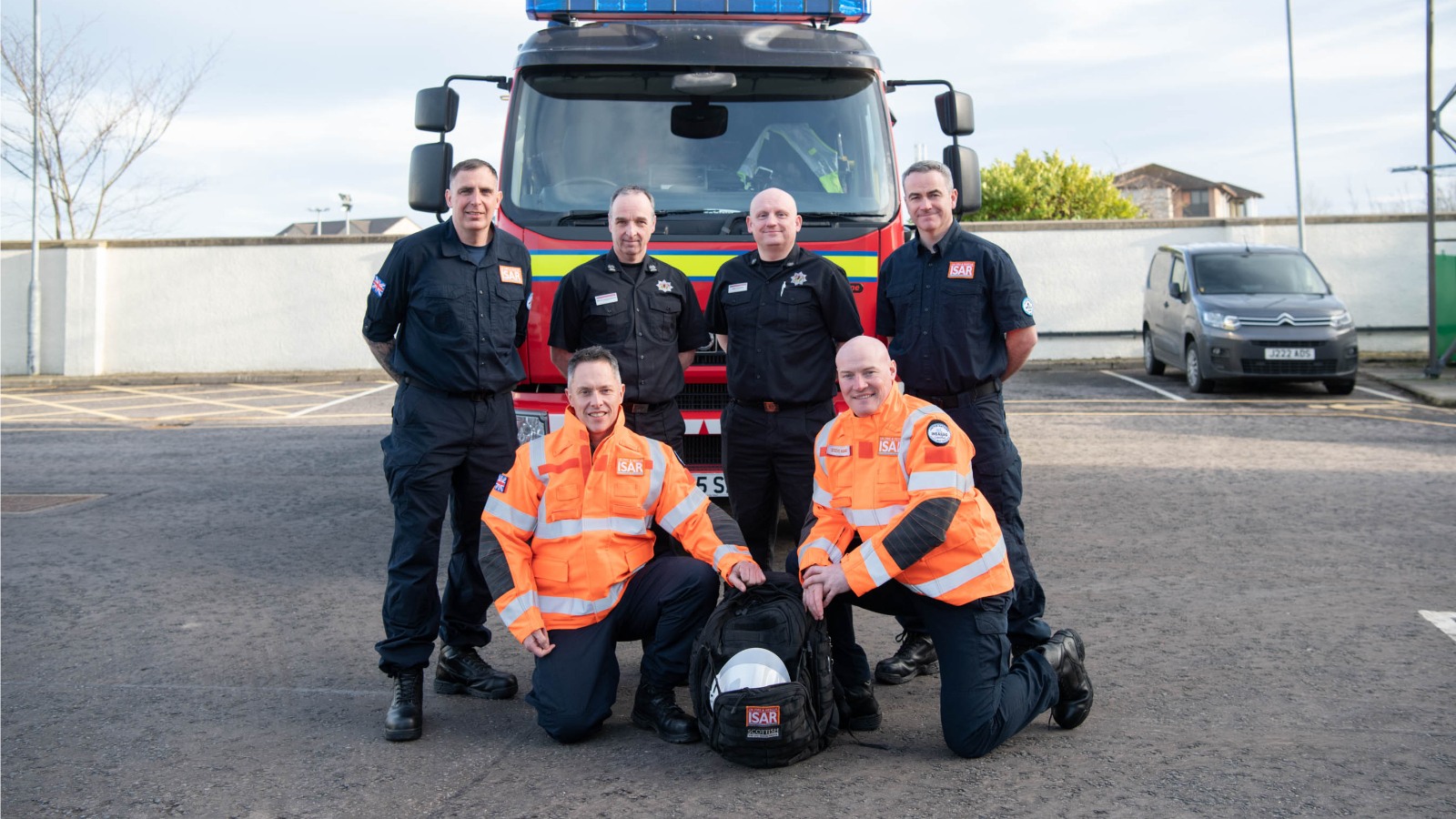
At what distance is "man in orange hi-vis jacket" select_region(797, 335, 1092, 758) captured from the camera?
148 inches

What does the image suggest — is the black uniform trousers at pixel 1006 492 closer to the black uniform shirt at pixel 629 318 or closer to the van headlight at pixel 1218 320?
the black uniform shirt at pixel 629 318

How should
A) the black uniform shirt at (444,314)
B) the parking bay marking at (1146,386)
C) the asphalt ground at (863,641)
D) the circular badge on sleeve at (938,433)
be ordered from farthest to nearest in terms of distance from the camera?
the parking bay marking at (1146,386) < the black uniform shirt at (444,314) < the circular badge on sleeve at (938,433) < the asphalt ground at (863,641)

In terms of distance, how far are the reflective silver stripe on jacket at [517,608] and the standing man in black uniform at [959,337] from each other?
1433mm

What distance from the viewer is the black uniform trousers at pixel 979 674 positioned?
146 inches

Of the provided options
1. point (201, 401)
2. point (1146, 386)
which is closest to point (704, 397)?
point (1146, 386)

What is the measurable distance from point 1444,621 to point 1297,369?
359 inches

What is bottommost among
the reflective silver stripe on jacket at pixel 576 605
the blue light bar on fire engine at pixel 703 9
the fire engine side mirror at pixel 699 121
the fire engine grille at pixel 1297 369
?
the reflective silver stripe on jacket at pixel 576 605

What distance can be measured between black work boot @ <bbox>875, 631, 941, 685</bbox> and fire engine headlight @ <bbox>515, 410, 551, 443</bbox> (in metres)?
2.14

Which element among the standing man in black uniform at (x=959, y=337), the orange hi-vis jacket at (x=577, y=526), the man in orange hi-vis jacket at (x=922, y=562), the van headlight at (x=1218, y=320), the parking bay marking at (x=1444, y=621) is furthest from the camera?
the van headlight at (x=1218, y=320)

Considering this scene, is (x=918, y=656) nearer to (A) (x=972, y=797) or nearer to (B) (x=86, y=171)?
(A) (x=972, y=797)

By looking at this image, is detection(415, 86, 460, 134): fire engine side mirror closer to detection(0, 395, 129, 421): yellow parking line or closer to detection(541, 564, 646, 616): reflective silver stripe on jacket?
detection(541, 564, 646, 616): reflective silver stripe on jacket

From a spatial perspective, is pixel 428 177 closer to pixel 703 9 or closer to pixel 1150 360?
pixel 703 9

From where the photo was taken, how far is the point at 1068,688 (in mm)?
3979

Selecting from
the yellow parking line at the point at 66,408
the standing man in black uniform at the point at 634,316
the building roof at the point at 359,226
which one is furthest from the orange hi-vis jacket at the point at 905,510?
the building roof at the point at 359,226
